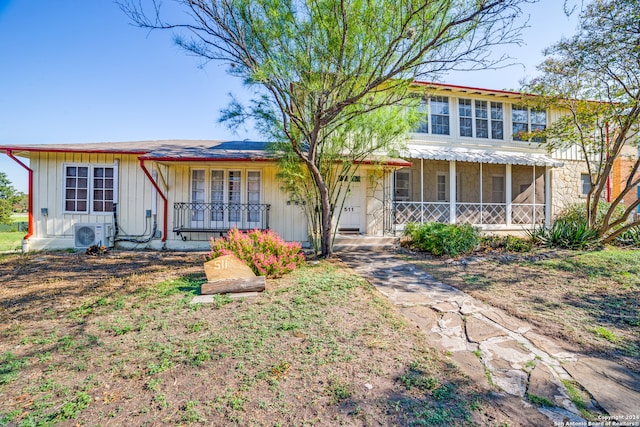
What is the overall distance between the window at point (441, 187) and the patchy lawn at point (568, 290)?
5.93m

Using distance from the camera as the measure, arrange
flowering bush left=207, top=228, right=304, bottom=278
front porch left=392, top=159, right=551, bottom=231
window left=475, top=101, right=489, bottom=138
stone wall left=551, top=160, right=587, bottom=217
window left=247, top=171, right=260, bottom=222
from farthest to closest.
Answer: stone wall left=551, top=160, right=587, bottom=217
window left=475, top=101, right=489, bottom=138
front porch left=392, top=159, right=551, bottom=231
window left=247, top=171, right=260, bottom=222
flowering bush left=207, top=228, right=304, bottom=278

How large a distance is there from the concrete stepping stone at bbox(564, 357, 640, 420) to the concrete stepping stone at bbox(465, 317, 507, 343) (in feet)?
2.31

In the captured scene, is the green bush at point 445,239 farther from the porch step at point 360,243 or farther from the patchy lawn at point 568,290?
the porch step at point 360,243

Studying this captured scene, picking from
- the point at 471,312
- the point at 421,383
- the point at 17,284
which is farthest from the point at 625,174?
the point at 17,284

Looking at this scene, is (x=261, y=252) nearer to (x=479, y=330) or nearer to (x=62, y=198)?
(x=479, y=330)

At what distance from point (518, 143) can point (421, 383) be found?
13.0 meters

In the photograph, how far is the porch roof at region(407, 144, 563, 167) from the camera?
1053 centimetres

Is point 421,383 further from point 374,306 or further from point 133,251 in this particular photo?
point 133,251

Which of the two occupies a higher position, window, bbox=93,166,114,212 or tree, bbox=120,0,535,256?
tree, bbox=120,0,535,256

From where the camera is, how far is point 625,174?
43.8 ft

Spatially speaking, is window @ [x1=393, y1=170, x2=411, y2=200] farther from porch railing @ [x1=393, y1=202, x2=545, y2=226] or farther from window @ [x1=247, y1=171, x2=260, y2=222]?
→ window @ [x1=247, y1=171, x2=260, y2=222]

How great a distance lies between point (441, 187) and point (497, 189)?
2780mm

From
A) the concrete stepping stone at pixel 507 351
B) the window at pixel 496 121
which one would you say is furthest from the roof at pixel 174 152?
the window at pixel 496 121

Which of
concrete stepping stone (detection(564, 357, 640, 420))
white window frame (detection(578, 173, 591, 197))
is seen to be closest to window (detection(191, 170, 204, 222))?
concrete stepping stone (detection(564, 357, 640, 420))
